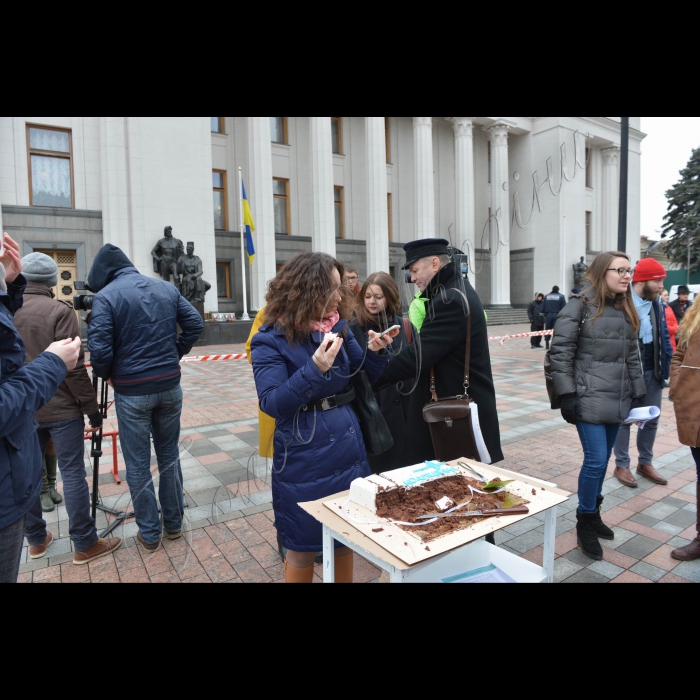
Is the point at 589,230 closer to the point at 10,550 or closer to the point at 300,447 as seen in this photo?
the point at 300,447

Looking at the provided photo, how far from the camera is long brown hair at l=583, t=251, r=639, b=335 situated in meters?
3.30

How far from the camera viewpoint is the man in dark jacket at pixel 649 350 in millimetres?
4660

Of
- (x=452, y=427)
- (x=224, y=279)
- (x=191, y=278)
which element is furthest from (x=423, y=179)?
(x=452, y=427)

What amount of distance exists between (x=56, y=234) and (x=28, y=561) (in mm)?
17177

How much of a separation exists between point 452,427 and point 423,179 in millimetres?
24416

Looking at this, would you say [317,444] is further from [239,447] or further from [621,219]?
[621,219]

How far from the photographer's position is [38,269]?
3.44m

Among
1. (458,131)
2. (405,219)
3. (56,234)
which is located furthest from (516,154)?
(56,234)

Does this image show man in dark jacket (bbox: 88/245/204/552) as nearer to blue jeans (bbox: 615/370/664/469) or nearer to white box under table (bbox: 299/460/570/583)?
white box under table (bbox: 299/460/570/583)

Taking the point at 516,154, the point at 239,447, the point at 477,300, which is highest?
the point at 516,154

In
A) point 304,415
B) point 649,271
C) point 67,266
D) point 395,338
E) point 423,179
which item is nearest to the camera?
point 304,415

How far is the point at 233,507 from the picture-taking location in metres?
4.21

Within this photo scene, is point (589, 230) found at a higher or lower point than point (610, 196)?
lower
